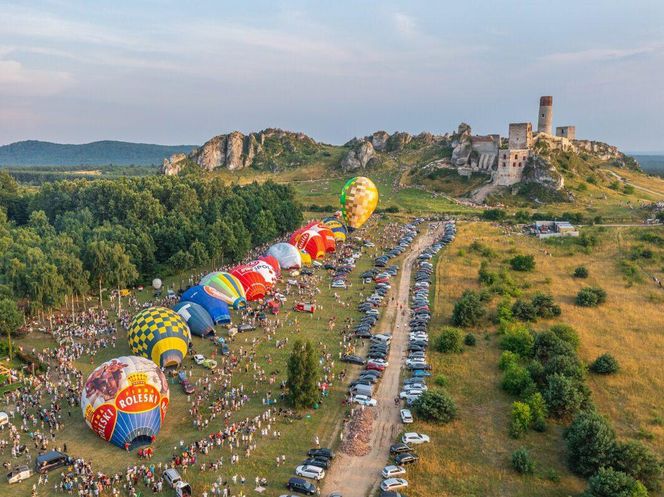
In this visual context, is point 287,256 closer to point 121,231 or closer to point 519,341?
point 121,231

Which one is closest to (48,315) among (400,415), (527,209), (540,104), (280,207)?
(400,415)

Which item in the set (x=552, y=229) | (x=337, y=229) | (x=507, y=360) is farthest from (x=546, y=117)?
(x=507, y=360)

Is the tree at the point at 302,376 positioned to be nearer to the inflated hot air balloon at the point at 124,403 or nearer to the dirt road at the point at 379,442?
the dirt road at the point at 379,442

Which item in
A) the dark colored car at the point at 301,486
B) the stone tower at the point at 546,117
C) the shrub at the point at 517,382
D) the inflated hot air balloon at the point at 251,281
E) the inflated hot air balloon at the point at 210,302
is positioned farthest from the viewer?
the stone tower at the point at 546,117

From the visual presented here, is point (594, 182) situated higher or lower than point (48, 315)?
higher

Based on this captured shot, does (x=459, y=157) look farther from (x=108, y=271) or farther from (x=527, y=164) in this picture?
(x=108, y=271)

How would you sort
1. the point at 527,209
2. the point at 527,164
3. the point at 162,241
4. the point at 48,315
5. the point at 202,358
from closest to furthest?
the point at 202,358, the point at 48,315, the point at 162,241, the point at 527,209, the point at 527,164

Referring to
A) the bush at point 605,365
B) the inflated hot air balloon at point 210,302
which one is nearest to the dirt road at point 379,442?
the inflated hot air balloon at point 210,302
